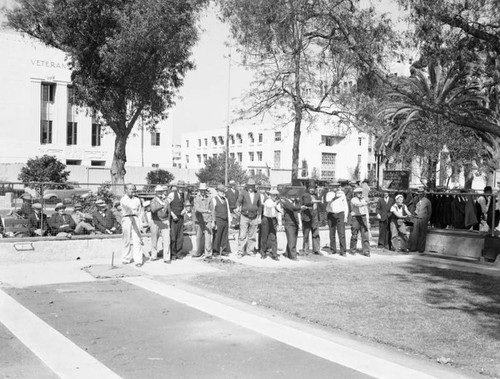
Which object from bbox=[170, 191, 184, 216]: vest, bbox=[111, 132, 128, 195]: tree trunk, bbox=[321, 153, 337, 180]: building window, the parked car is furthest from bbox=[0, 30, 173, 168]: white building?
bbox=[170, 191, 184, 216]: vest

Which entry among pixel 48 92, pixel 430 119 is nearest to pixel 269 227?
pixel 430 119

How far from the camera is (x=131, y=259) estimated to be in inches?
561

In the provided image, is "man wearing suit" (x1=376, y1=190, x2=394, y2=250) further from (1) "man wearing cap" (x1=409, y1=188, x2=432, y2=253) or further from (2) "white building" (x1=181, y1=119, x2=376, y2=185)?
(2) "white building" (x1=181, y1=119, x2=376, y2=185)

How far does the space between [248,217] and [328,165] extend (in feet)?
304

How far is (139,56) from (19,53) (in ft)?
139

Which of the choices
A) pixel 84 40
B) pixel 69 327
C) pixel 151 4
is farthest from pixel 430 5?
pixel 84 40

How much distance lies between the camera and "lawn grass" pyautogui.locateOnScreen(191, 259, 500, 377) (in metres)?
7.45

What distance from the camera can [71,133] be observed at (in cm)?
6788

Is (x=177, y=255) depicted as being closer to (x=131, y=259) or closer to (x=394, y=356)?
(x=131, y=259)

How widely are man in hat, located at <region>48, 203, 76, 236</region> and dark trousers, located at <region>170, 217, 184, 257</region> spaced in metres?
2.53

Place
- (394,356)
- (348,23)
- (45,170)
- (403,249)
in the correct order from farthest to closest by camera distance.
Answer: (45,170), (403,249), (348,23), (394,356)

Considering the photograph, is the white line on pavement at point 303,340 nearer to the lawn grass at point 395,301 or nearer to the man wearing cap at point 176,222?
the lawn grass at point 395,301

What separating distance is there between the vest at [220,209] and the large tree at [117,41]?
12.6 metres

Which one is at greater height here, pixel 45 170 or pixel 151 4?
pixel 151 4
